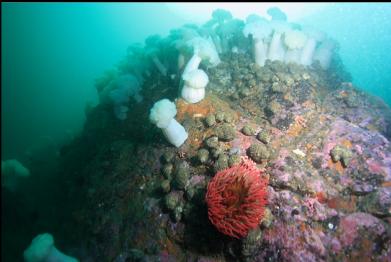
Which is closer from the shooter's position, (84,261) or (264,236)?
(264,236)

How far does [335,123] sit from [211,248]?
329 centimetres

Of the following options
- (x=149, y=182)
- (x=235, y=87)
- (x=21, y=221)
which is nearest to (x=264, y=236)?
(x=149, y=182)

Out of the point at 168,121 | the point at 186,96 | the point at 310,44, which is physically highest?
the point at 168,121

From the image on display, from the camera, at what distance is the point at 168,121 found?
508cm

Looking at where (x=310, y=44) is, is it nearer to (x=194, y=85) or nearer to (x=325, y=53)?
(x=325, y=53)

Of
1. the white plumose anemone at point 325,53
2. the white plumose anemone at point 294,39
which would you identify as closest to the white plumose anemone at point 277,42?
the white plumose anemone at point 294,39

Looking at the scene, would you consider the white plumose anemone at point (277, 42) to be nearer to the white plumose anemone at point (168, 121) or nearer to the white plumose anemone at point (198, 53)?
the white plumose anemone at point (198, 53)

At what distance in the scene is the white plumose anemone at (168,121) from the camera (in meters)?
4.96

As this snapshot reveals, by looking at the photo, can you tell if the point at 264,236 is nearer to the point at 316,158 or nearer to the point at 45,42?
the point at 316,158

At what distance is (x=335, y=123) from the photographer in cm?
542

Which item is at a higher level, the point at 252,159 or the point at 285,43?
the point at 285,43

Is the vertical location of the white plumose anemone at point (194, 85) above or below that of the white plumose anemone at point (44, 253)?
above

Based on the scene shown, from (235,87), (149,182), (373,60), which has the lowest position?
(373,60)

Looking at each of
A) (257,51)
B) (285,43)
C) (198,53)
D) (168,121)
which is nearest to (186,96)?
(168,121)
